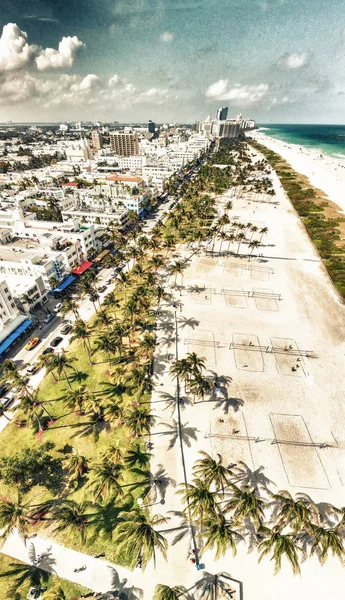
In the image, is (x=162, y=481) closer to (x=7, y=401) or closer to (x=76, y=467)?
(x=76, y=467)

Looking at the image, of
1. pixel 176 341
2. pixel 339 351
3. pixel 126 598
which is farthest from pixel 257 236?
pixel 126 598

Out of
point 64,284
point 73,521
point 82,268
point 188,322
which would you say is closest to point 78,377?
point 73,521

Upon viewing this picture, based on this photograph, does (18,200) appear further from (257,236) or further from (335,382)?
(335,382)

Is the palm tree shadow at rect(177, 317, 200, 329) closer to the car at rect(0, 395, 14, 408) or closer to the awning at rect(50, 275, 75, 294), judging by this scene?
the awning at rect(50, 275, 75, 294)

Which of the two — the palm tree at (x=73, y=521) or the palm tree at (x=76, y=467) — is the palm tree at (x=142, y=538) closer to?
the palm tree at (x=73, y=521)

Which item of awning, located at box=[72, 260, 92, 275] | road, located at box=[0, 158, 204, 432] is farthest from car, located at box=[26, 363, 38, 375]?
awning, located at box=[72, 260, 92, 275]

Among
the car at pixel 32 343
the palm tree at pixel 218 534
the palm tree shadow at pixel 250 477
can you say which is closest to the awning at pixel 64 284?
the car at pixel 32 343
